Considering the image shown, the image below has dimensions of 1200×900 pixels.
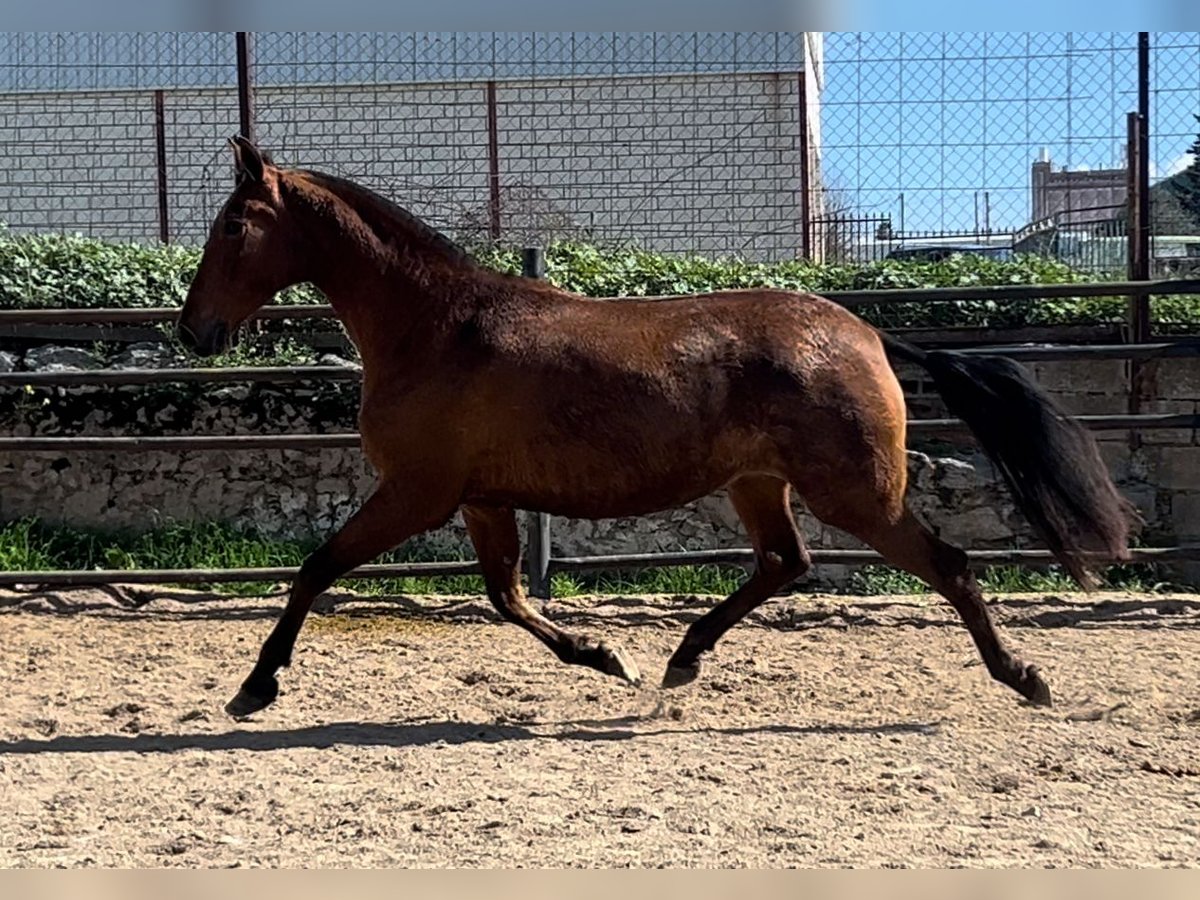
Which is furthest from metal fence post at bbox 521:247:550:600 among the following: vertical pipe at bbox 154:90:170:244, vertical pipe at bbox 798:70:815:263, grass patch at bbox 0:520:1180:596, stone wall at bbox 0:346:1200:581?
vertical pipe at bbox 154:90:170:244

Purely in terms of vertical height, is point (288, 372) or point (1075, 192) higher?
point (1075, 192)

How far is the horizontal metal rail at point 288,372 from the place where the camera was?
6.27 meters

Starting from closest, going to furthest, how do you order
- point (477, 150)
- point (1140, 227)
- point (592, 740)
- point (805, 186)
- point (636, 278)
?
1. point (592, 740)
2. point (1140, 227)
3. point (636, 278)
4. point (805, 186)
5. point (477, 150)

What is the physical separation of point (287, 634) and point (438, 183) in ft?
16.9

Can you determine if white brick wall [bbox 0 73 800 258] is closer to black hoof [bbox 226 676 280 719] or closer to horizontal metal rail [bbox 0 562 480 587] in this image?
horizontal metal rail [bbox 0 562 480 587]

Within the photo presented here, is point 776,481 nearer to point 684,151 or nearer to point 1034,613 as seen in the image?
point 1034,613

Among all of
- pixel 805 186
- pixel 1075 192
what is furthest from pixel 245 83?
pixel 1075 192

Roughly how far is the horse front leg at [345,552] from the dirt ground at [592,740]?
5.0 inches

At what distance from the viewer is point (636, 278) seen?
8.03 m

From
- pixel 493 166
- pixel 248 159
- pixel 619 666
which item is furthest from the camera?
pixel 493 166

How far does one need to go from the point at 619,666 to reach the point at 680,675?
223 mm

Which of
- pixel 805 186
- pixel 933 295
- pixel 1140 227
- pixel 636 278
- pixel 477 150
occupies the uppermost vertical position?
pixel 477 150

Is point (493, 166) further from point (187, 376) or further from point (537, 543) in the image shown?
point (537, 543)

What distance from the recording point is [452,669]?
17.6ft
